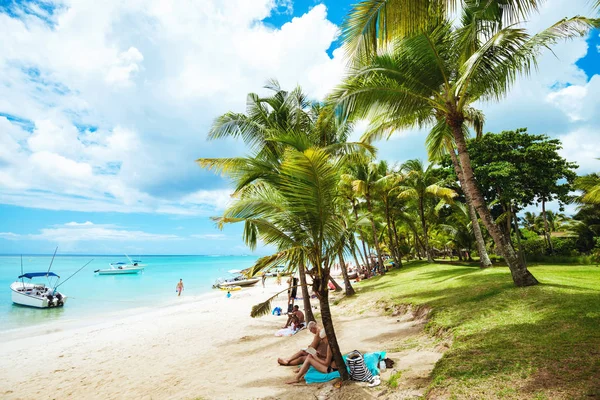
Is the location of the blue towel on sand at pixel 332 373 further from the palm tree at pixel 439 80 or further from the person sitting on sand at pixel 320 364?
the palm tree at pixel 439 80

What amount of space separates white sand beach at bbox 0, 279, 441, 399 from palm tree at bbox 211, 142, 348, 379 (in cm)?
136

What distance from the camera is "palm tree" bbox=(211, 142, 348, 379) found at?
169 inches

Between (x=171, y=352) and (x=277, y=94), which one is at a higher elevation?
(x=277, y=94)

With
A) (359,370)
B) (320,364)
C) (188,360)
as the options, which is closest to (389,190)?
(188,360)

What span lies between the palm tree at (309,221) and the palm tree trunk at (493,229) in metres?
4.25

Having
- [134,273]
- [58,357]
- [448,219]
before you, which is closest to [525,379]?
[58,357]

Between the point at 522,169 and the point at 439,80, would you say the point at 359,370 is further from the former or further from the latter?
the point at 522,169

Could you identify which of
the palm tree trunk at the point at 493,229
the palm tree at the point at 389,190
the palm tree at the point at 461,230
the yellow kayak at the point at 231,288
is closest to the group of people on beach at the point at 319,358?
the palm tree trunk at the point at 493,229

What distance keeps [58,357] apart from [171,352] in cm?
381

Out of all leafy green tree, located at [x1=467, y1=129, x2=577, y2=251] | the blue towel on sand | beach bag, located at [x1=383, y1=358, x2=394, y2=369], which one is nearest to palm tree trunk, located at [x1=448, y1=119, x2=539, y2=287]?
beach bag, located at [x1=383, y1=358, x2=394, y2=369]

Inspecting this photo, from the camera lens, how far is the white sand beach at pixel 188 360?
201 inches

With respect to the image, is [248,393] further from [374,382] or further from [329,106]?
[329,106]

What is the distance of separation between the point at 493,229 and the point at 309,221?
5.31 metres

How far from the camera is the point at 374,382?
4.28 meters
